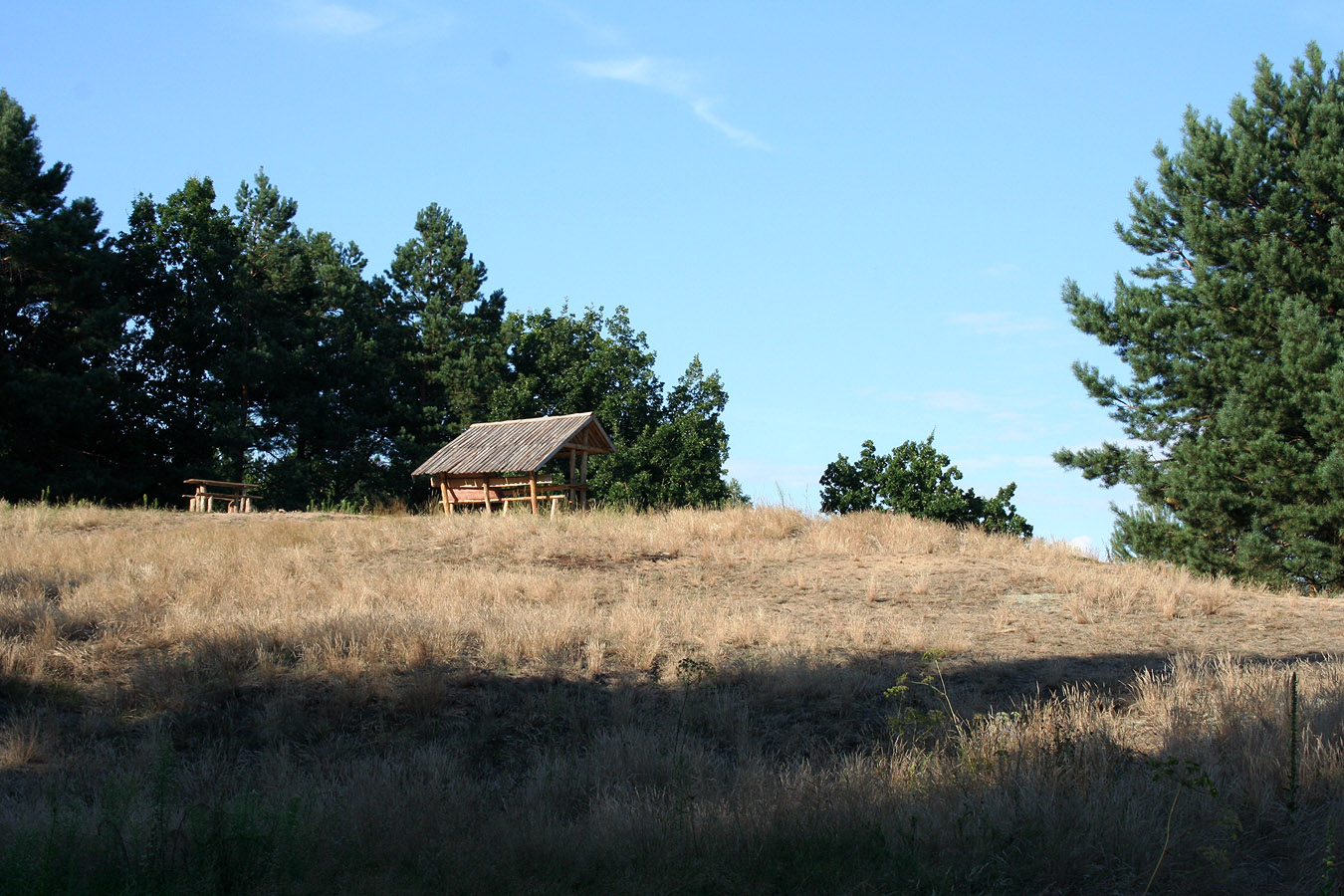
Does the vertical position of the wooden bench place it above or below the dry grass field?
above

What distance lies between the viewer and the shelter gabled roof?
2695 cm

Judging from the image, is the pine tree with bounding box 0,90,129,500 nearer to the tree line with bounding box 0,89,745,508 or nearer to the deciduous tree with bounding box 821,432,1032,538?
the tree line with bounding box 0,89,745,508

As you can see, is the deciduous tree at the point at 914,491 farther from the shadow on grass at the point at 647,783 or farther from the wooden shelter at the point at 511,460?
the shadow on grass at the point at 647,783

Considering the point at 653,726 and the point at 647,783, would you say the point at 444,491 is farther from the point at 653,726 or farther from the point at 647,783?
the point at 647,783

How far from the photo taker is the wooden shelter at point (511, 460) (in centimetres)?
2706

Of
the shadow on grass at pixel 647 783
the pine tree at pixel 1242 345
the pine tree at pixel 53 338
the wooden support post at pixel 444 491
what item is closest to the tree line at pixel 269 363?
the pine tree at pixel 53 338

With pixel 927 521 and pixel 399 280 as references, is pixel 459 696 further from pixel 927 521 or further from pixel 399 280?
pixel 399 280

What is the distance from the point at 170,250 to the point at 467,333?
13.2 m

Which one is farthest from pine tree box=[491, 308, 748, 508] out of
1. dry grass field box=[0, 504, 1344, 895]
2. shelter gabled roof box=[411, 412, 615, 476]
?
dry grass field box=[0, 504, 1344, 895]

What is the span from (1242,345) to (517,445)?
19090mm

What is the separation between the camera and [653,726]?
28.0 ft

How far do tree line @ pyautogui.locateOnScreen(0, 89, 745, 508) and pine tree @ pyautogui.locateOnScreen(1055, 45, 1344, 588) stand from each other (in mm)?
18464

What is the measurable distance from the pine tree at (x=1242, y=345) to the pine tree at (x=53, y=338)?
32.4 m

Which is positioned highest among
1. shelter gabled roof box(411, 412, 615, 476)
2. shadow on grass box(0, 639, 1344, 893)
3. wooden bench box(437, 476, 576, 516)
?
shelter gabled roof box(411, 412, 615, 476)
